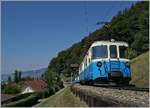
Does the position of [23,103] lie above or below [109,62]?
below

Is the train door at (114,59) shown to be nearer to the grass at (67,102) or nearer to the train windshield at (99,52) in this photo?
the train windshield at (99,52)

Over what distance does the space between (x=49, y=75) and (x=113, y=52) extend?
6985 cm

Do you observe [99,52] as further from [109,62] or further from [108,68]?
[108,68]

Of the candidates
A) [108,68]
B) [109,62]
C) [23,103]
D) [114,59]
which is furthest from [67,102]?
[23,103]

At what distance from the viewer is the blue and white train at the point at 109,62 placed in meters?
18.5

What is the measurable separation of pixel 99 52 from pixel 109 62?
31.9 inches

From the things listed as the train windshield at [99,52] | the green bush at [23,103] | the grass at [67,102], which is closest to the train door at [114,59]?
the train windshield at [99,52]

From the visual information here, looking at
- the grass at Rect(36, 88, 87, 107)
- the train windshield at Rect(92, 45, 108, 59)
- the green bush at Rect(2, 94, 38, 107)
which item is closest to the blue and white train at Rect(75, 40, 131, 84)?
the train windshield at Rect(92, 45, 108, 59)

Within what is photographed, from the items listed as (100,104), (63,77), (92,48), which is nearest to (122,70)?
(92,48)

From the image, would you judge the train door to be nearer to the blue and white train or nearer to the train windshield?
the blue and white train

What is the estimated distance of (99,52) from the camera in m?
19.0

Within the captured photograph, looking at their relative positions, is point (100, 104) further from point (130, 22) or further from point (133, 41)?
point (130, 22)

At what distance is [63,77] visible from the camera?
103750 mm

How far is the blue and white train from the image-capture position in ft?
60.8
